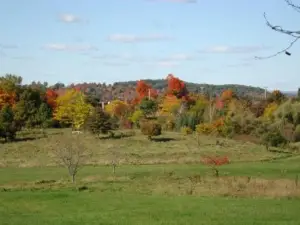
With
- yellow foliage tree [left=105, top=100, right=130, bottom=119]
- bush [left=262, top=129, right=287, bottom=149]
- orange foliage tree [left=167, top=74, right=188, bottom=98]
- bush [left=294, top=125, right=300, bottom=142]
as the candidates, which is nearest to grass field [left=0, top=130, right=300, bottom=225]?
bush [left=262, top=129, right=287, bottom=149]

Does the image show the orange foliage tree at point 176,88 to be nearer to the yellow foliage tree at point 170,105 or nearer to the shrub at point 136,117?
the yellow foliage tree at point 170,105

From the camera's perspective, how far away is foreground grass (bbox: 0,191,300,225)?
20844mm

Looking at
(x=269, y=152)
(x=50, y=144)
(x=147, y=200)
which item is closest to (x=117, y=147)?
(x=50, y=144)

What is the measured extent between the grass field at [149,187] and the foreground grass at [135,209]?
0.12 ft

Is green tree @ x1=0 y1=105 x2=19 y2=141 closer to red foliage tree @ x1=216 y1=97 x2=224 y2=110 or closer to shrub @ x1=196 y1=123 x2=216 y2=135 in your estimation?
shrub @ x1=196 y1=123 x2=216 y2=135

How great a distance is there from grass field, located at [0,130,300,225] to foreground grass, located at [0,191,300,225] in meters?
0.04

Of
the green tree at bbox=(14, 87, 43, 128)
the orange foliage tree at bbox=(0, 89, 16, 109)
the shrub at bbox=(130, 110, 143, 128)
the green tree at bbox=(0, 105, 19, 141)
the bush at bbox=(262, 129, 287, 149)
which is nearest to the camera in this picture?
the green tree at bbox=(0, 105, 19, 141)

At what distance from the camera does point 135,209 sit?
25.2m

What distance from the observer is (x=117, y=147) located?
222 feet

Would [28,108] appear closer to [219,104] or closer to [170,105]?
[170,105]

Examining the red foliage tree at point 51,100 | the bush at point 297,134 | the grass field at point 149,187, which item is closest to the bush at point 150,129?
the grass field at point 149,187

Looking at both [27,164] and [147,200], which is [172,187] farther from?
[27,164]

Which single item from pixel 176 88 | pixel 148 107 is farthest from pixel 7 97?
pixel 176 88

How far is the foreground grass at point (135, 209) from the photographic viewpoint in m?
20.8
